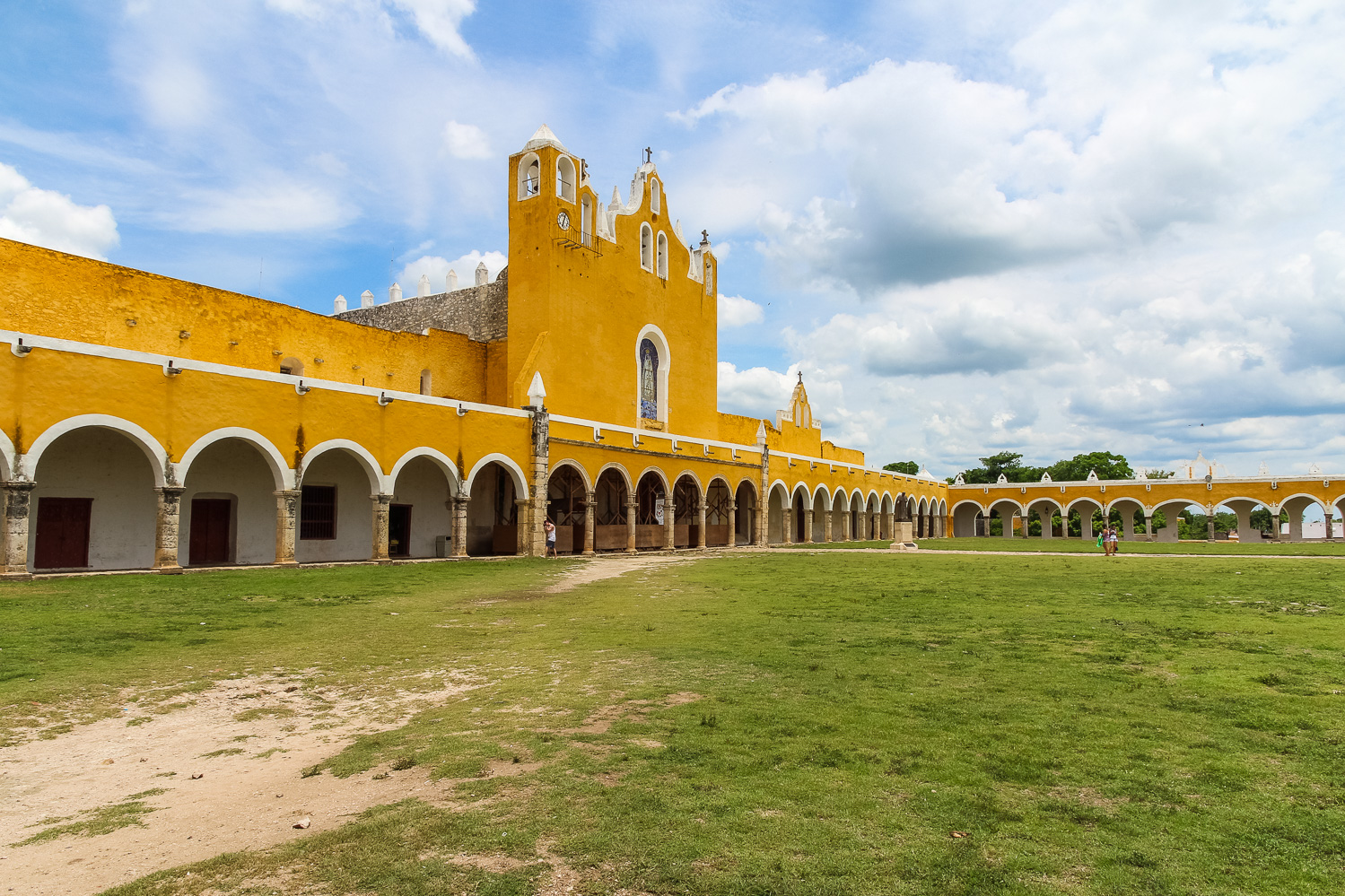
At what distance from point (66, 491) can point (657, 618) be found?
484 inches

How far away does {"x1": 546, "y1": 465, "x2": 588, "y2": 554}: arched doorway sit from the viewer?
75.8 feet

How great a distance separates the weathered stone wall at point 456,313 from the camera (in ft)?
85.5

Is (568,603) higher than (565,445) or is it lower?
lower

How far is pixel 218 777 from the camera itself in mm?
4004

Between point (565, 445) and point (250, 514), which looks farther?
point (565, 445)

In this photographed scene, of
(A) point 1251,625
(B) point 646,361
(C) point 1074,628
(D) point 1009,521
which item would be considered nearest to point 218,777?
(C) point 1074,628

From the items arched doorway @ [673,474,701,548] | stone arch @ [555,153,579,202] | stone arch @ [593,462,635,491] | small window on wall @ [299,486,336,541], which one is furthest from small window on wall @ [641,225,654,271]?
small window on wall @ [299,486,336,541]

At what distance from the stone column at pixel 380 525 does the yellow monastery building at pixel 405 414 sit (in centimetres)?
6

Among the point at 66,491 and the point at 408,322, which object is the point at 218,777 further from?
the point at 408,322

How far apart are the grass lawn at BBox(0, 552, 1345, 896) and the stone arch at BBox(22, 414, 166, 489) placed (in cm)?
258

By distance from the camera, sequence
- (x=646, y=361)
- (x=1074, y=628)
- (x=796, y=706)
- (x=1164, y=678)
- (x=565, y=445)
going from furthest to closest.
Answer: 1. (x=646, y=361)
2. (x=565, y=445)
3. (x=1074, y=628)
4. (x=1164, y=678)
5. (x=796, y=706)

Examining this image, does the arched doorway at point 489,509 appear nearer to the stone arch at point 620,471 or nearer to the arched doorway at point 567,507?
the arched doorway at point 567,507

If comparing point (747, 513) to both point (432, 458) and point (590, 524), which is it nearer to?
point (590, 524)

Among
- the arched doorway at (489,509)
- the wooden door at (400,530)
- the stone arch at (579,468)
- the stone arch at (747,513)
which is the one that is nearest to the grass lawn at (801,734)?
the wooden door at (400,530)
